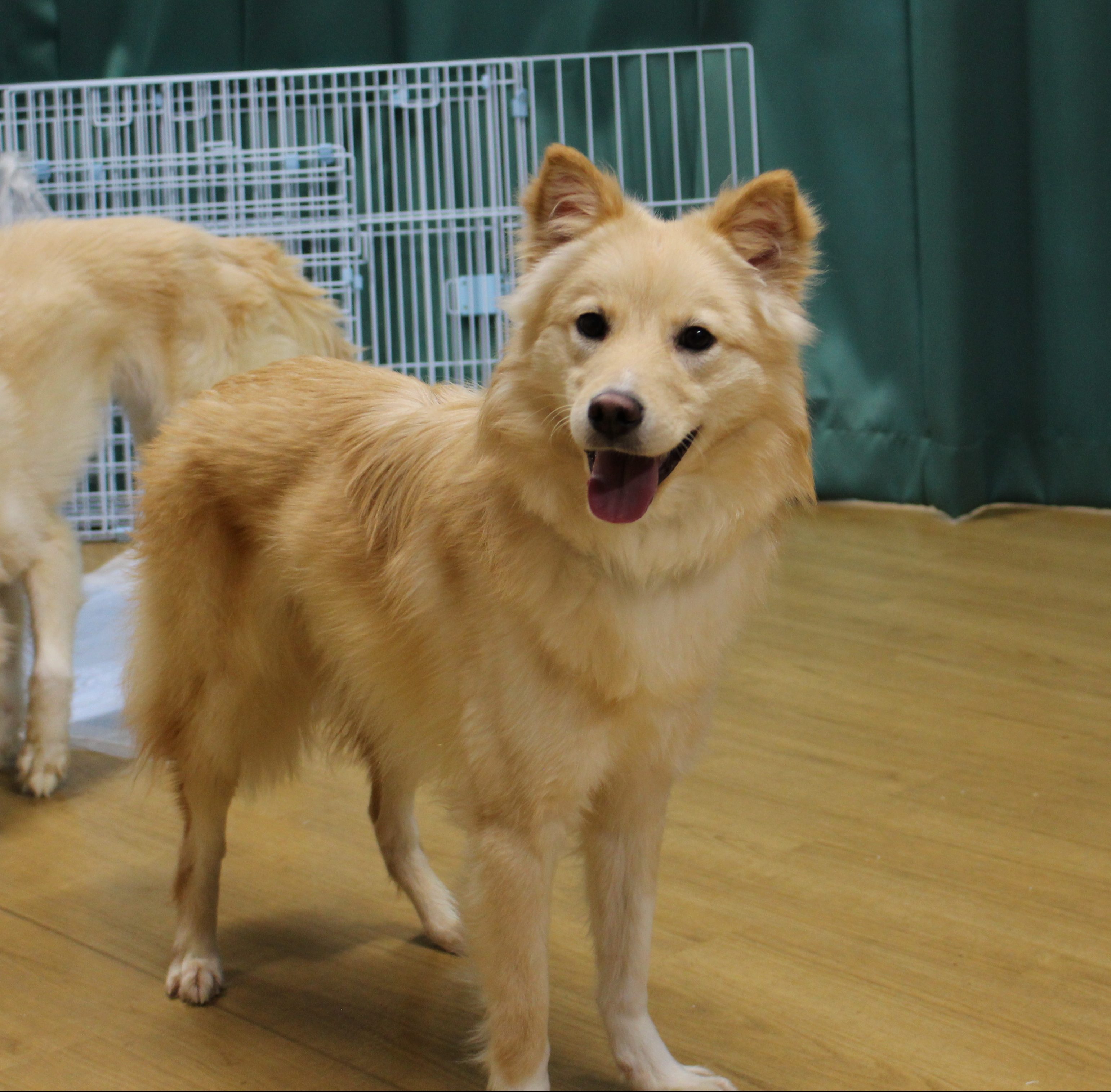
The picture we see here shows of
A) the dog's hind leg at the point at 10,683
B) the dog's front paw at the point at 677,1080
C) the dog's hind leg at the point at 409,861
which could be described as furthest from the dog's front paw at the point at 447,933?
the dog's hind leg at the point at 10,683

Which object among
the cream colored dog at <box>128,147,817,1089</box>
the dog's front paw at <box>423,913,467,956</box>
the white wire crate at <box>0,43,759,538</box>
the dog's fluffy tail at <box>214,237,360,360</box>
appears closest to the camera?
the cream colored dog at <box>128,147,817,1089</box>

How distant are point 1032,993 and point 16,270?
229 cm

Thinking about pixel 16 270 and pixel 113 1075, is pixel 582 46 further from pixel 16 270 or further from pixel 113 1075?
pixel 113 1075

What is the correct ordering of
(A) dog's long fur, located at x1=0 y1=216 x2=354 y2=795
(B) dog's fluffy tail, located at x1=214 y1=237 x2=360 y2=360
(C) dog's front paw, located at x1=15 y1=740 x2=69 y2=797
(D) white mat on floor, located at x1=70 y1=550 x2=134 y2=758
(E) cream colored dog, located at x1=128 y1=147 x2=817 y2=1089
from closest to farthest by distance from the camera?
1. (E) cream colored dog, located at x1=128 y1=147 x2=817 y2=1089
2. (C) dog's front paw, located at x1=15 y1=740 x2=69 y2=797
3. (A) dog's long fur, located at x1=0 y1=216 x2=354 y2=795
4. (D) white mat on floor, located at x1=70 y1=550 x2=134 y2=758
5. (B) dog's fluffy tail, located at x1=214 y1=237 x2=360 y2=360

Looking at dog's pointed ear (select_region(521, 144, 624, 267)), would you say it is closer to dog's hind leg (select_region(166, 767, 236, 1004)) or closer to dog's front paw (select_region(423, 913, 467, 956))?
dog's hind leg (select_region(166, 767, 236, 1004))

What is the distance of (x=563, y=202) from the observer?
157 centimetres

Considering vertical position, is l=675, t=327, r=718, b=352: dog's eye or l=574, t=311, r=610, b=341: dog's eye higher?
l=574, t=311, r=610, b=341: dog's eye

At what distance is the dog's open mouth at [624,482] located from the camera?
1420 millimetres

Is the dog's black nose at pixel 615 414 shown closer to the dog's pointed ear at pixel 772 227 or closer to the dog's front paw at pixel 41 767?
the dog's pointed ear at pixel 772 227

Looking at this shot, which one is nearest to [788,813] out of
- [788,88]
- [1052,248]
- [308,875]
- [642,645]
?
[308,875]

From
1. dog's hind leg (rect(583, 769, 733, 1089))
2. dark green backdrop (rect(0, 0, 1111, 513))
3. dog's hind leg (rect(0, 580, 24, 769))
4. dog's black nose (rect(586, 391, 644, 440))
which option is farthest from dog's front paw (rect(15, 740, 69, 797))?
dark green backdrop (rect(0, 0, 1111, 513))

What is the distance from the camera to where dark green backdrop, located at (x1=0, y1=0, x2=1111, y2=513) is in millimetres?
3955

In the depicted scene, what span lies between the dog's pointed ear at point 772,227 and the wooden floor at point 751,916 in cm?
77

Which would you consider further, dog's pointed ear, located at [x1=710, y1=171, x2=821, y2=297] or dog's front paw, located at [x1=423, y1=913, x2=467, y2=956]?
dog's front paw, located at [x1=423, y1=913, x2=467, y2=956]
